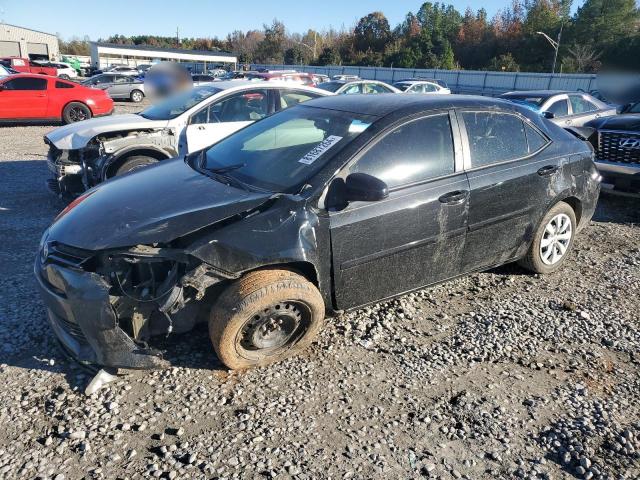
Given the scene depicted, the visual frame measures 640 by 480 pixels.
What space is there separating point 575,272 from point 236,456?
12.8 ft

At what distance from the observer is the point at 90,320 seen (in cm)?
283

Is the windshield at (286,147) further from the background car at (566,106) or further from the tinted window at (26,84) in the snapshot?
the tinted window at (26,84)

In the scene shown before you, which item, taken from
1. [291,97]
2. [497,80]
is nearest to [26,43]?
[497,80]

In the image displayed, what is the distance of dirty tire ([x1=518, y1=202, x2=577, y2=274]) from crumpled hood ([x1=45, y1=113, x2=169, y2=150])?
491cm

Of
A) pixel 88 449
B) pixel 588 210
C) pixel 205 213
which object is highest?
pixel 205 213

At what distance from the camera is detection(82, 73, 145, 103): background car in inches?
968

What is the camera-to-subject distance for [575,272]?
4914 mm

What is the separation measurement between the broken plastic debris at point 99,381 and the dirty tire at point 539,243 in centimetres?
362

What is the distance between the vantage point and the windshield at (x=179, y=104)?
23.1ft

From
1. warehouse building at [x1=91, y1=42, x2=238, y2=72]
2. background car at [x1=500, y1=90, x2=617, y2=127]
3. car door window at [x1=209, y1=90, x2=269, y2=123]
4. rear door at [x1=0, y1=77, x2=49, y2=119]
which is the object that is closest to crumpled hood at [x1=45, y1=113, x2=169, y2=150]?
car door window at [x1=209, y1=90, x2=269, y2=123]

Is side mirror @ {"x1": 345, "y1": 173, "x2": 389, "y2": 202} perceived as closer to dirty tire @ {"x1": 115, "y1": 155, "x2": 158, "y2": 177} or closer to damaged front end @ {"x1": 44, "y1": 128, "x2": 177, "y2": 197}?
dirty tire @ {"x1": 115, "y1": 155, "x2": 158, "y2": 177}

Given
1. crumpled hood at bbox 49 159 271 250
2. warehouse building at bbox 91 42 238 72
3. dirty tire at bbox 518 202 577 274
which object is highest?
warehouse building at bbox 91 42 238 72

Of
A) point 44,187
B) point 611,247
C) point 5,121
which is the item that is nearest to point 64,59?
point 5,121

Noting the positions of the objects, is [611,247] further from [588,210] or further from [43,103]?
[43,103]
